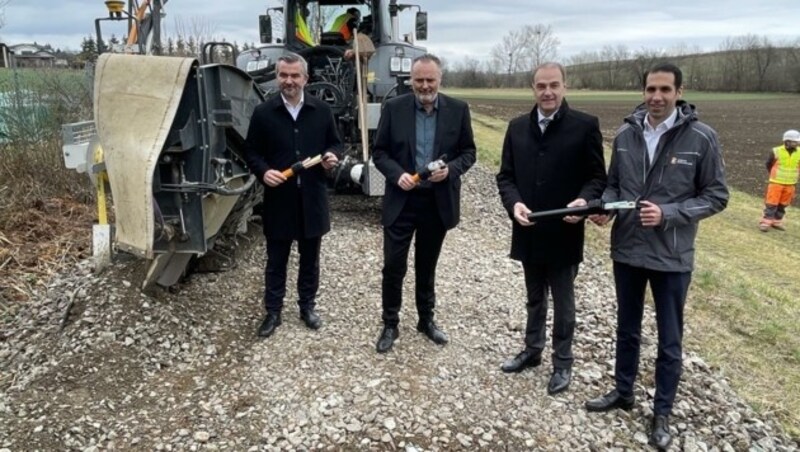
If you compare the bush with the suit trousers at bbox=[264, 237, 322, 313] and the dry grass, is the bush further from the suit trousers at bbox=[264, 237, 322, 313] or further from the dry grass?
the suit trousers at bbox=[264, 237, 322, 313]

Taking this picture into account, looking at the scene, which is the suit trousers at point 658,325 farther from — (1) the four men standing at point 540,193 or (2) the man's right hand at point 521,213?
(2) the man's right hand at point 521,213

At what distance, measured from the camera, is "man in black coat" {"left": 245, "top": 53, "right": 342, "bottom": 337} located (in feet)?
13.5

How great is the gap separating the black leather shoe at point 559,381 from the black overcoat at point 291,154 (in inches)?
69.2

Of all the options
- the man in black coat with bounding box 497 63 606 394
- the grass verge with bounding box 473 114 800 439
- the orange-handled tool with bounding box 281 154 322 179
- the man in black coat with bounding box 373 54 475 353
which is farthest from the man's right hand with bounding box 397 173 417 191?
the grass verge with bounding box 473 114 800 439

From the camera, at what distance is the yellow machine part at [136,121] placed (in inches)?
138

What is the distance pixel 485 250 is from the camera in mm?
6629

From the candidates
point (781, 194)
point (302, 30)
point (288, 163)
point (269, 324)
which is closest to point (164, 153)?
point (288, 163)

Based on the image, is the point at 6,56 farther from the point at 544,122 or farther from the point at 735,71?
the point at 735,71

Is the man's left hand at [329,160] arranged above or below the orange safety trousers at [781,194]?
above

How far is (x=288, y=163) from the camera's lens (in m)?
4.20

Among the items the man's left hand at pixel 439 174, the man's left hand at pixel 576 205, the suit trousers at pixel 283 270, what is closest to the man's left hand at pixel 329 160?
the suit trousers at pixel 283 270

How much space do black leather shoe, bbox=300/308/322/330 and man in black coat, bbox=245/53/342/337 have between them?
0.18 metres

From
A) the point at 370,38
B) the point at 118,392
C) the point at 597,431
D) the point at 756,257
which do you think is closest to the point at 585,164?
the point at 597,431

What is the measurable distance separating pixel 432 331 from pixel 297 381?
3.37 feet
